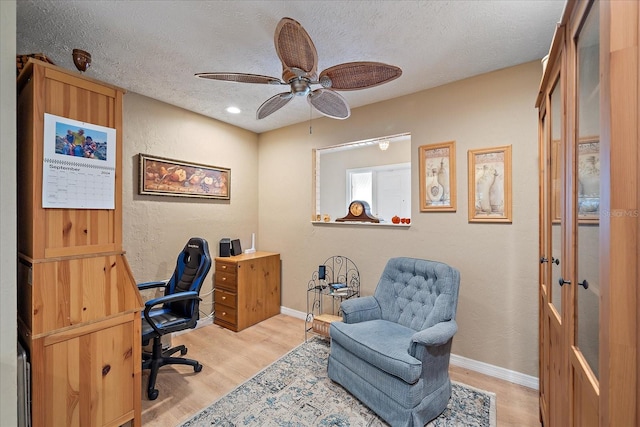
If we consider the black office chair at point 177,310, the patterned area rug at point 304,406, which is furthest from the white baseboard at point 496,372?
the black office chair at point 177,310

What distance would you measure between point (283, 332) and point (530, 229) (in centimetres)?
267

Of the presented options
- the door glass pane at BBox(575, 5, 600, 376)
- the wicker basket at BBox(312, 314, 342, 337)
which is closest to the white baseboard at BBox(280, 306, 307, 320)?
the wicker basket at BBox(312, 314, 342, 337)

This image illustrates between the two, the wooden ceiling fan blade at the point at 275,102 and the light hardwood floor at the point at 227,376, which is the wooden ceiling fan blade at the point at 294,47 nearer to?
the wooden ceiling fan blade at the point at 275,102

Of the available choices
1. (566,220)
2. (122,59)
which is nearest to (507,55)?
(566,220)

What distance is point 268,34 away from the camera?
1.87 metres

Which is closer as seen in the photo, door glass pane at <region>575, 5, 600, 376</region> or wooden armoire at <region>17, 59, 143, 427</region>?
door glass pane at <region>575, 5, 600, 376</region>

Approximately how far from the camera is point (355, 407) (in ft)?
6.46

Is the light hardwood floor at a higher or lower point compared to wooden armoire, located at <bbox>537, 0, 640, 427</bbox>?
lower

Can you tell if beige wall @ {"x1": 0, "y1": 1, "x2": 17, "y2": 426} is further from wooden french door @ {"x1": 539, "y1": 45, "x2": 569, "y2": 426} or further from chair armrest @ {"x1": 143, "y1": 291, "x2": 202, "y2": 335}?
wooden french door @ {"x1": 539, "y1": 45, "x2": 569, "y2": 426}

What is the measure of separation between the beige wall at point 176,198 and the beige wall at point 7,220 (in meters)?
1.78

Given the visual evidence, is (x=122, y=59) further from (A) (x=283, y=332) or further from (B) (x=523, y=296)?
(B) (x=523, y=296)

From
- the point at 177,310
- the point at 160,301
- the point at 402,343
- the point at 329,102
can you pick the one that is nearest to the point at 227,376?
the point at 177,310

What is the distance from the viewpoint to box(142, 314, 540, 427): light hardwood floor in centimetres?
193

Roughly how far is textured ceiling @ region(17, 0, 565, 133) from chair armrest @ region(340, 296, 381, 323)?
6.50 feet
